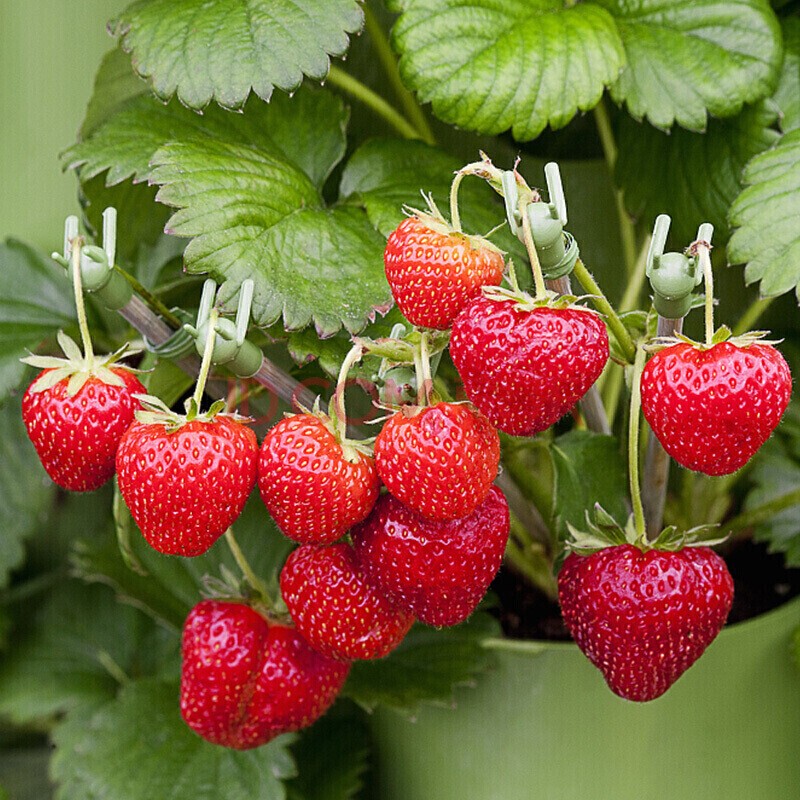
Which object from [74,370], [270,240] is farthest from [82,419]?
[270,240]

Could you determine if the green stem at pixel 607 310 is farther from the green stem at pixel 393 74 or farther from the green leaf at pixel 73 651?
the green leaf at pixel 73 651

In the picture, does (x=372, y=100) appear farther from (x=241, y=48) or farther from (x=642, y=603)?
(x=642, y=603)

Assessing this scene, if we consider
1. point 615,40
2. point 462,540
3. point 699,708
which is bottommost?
point 699,708

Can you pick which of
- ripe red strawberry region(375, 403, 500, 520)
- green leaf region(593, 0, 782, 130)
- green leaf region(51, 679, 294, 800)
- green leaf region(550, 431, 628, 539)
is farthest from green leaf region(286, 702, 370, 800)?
green leaf region(593, 0, 782, 130)

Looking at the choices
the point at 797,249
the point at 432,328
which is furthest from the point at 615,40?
the point at 432,328

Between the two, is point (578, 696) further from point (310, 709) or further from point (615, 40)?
point (615, 40)

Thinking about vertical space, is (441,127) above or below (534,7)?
below

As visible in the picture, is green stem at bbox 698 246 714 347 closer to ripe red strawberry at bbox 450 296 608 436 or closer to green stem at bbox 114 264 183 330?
ripe red strawberry at bbox 450 296 608 436

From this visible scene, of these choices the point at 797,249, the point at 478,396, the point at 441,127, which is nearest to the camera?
the point at 478,396
